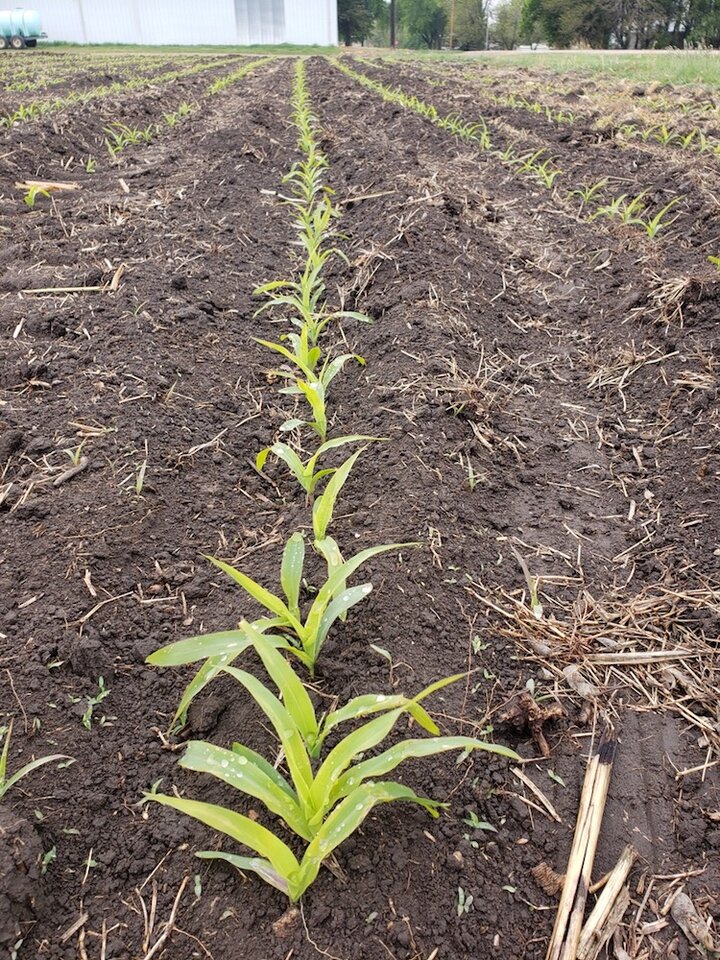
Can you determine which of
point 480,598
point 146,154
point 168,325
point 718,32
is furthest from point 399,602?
point 718,32

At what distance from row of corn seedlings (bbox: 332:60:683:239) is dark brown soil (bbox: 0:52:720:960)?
0.60ft

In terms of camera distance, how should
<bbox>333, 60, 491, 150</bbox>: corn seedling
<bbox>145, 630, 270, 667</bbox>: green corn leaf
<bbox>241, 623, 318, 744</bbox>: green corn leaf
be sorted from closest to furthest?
<bbox>241, 623, 318, 744</bbox>: green corn leaf, <bbox>145, 630, 270, 667</bbox>: green corn leaf, <bbox>333, 60, 491, 150</bbox>: corn seedling

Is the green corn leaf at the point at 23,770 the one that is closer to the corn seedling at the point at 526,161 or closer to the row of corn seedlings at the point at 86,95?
the corn seedling at the point at 526,161

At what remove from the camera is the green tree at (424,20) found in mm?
64188

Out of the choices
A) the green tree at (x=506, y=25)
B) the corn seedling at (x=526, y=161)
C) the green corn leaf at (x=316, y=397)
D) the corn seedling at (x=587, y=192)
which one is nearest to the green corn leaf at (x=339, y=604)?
the green corn leaf at (x=316, y=397)

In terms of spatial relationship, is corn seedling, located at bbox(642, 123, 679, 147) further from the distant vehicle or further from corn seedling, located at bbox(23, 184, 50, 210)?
the distant vehicle

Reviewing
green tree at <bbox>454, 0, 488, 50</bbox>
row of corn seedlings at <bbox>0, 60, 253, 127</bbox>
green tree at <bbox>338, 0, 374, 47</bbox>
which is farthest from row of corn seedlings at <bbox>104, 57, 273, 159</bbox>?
green tree at <bbox>454, 0, 488, 50</bbox>

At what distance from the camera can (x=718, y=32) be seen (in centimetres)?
3100

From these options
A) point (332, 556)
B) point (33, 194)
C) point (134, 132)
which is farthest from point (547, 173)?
point (332, 556)

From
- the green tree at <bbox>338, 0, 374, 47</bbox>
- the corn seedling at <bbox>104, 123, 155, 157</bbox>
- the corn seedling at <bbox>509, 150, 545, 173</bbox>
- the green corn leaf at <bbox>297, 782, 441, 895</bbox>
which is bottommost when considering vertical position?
the green corn leaf at <bbox>297, 782, 441, 895</bbox>

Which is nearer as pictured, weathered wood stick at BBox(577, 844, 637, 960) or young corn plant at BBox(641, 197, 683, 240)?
weathered wood stick at BBox(577, 844, 637, 960)

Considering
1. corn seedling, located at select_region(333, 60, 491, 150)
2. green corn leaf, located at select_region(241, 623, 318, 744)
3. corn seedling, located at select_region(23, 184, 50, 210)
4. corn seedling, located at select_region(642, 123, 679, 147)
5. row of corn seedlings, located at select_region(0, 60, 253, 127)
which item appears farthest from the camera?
row of corn seedlings, located at select_region(0, 60, 253, 127)

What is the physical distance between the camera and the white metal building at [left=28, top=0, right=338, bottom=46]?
31.1m

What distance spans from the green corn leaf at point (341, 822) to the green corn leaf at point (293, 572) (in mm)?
482
